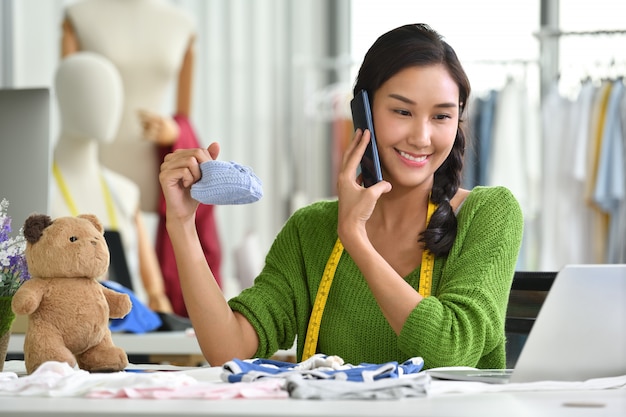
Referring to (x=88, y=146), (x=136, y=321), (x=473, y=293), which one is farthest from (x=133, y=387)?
(x=88, y=146)

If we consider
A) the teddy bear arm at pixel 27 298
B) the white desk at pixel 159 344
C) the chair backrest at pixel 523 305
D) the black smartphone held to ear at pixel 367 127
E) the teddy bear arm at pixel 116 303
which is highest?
the black smartphone held to ear at pixel 367 127

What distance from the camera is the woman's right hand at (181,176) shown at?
1.64m

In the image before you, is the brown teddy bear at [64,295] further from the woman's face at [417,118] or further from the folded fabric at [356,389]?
the woman's face at [417,118]

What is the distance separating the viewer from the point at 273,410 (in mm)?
1035

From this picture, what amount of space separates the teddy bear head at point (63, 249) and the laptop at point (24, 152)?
0.44 m

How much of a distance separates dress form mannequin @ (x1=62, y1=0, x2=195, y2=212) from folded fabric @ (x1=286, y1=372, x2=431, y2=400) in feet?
10.6

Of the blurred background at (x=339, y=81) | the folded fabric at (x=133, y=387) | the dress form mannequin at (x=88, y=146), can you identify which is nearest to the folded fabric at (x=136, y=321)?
the dress form mannequin at (x=88, y=146)

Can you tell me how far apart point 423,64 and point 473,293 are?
43 cm

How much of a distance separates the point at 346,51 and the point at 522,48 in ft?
3.66

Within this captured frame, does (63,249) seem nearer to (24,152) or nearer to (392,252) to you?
(24,152)

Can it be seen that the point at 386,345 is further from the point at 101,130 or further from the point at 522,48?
the point at 522,48

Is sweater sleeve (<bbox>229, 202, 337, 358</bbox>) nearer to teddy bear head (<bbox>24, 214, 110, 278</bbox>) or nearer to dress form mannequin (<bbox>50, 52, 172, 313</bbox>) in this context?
teddy bear head (<bbox>24, 214, 110, 278</bbox>)

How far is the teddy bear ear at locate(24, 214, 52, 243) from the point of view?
4.86 ft

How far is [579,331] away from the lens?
4.24 ft
